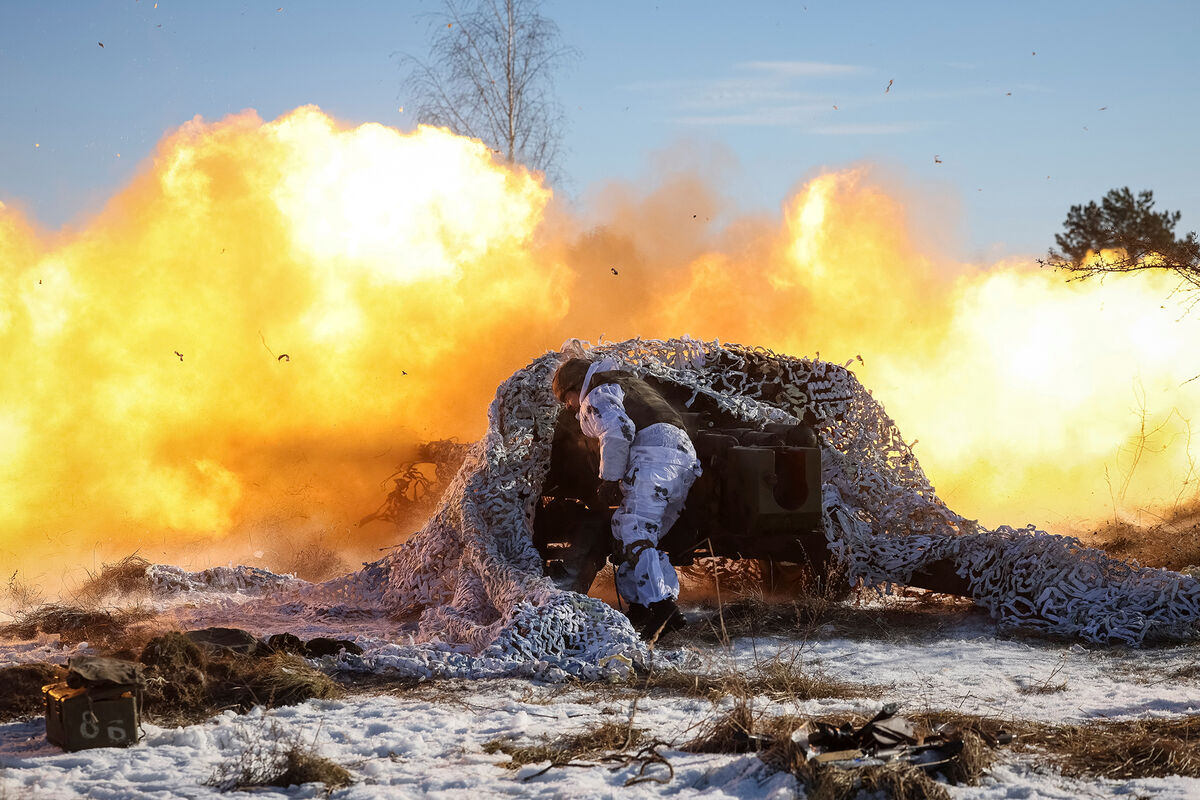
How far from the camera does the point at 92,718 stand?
495 centimetres

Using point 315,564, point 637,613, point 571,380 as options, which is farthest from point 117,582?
point 637,613

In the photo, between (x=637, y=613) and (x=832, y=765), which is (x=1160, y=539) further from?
(x=832, y=765)

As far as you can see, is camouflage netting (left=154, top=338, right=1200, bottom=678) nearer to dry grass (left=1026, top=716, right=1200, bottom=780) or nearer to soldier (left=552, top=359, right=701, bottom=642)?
soldier (left=552, top=359, right=701, bottom=642)

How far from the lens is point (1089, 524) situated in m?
12.6

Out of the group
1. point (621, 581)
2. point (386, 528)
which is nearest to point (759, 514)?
point (621, 581)

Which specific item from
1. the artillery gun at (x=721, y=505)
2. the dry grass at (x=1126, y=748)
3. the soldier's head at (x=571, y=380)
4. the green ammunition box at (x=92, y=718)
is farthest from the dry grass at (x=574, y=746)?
the soldier's head at (x=571, y=380)

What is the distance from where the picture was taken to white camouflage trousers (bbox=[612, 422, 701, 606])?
763cm

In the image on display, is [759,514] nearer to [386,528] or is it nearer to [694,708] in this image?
[694,708]

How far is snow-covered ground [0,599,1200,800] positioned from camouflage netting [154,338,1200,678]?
0.31m

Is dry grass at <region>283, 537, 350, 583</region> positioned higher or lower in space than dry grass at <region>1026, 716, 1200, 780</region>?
higher

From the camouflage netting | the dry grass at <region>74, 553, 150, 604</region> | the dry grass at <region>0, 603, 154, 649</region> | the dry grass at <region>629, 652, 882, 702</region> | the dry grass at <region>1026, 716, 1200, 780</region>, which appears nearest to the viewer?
the dry grass at <region>1026, 716, 1200, 780</region>

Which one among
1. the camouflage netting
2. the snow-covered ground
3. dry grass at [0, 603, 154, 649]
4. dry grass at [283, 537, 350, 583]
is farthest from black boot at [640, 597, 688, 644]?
dry grass at [283, 537, 350, 583]

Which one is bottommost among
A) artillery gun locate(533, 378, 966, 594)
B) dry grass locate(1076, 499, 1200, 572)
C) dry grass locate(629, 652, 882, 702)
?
dry grass locate(629, 652, 882, 702)

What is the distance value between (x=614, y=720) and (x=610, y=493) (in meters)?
2.71
